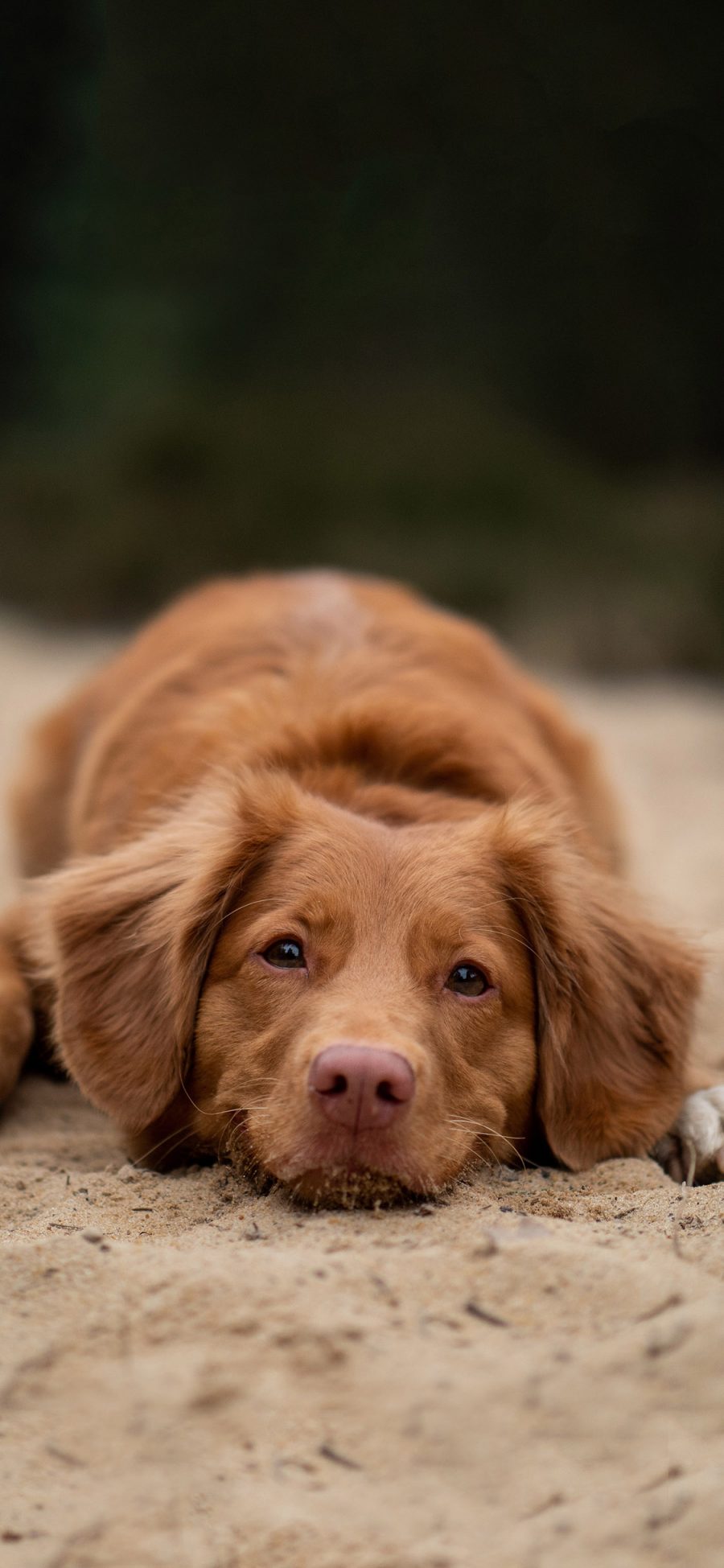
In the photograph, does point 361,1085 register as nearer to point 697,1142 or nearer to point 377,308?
point 697,1142

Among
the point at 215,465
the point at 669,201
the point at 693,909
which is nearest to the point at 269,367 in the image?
the point at 215,465

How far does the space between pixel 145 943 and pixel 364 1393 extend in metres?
1.57

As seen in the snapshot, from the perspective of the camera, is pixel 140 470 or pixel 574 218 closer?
pixel 574 218

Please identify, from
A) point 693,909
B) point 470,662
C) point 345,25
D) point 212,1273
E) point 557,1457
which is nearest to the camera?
point 557,1457

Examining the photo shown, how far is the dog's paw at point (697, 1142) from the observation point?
3422mm

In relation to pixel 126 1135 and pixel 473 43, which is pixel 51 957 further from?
pixel 473 43

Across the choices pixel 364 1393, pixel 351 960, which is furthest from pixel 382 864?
pixel 364 1393

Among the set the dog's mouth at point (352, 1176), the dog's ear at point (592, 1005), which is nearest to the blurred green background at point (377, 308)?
the dog's ear at point (592, 1005)

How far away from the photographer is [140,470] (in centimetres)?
1210

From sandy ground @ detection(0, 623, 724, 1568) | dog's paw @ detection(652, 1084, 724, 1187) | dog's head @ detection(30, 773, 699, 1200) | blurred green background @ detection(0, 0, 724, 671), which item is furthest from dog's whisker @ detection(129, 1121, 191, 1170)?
blurred green background @ detection(0, 0, 724, 671)

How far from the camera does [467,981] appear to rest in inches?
129

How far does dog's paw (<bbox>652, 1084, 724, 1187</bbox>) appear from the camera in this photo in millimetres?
3422

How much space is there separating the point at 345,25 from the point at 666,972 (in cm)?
952

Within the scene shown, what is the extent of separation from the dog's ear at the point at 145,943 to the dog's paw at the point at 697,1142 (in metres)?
1.21
